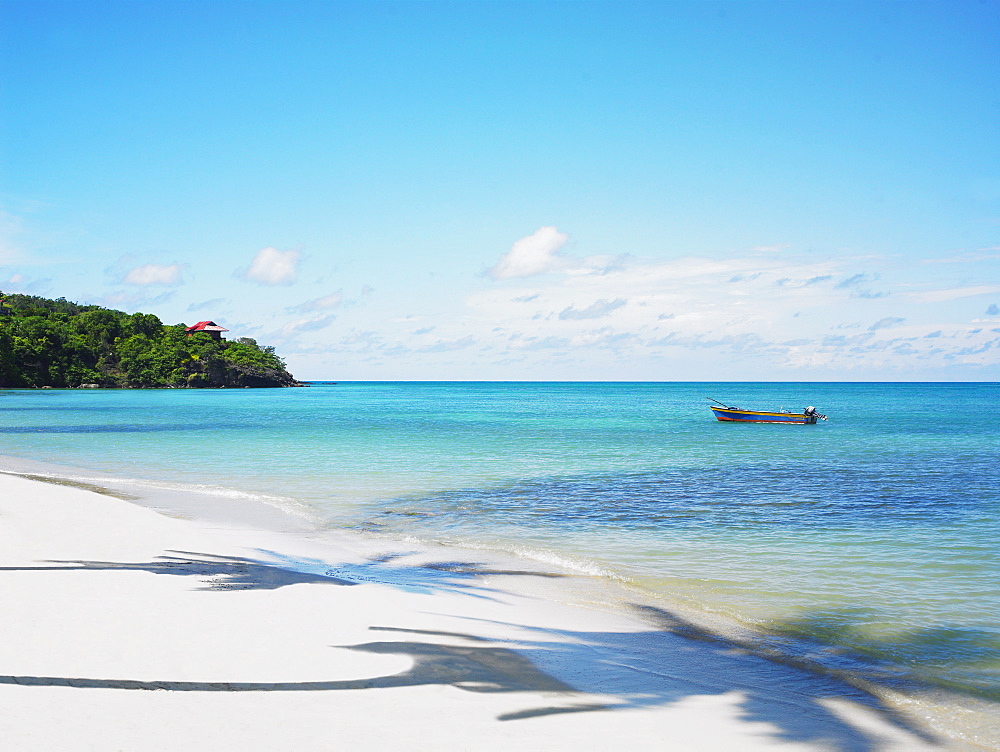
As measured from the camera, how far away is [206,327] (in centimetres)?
16600

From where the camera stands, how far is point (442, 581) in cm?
996

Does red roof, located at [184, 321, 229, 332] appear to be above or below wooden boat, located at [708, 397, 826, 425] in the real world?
above

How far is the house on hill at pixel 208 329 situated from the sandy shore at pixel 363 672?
552 ft

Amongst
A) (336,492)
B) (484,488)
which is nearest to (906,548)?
(484,488)

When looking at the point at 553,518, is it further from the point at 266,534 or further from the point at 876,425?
the point at 876,425

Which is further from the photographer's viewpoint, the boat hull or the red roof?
the red roof

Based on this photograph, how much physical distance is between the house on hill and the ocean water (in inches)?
5245

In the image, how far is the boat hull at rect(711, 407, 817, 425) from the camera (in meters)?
54.7

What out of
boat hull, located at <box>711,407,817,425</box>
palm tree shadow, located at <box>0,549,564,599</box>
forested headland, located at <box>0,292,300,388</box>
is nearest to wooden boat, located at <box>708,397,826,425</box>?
boat hull, located at <box>711,407,817,425</box>

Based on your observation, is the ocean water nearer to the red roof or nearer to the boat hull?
the boat hull

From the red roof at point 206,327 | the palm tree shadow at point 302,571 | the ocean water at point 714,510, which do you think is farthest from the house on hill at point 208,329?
the palm tree shadow at point 302,571

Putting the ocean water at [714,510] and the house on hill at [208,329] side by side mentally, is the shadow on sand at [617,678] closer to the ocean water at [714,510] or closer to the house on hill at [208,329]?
the ocean water at [714,510]

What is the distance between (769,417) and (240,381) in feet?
424

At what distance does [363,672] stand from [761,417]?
55.3 metres
